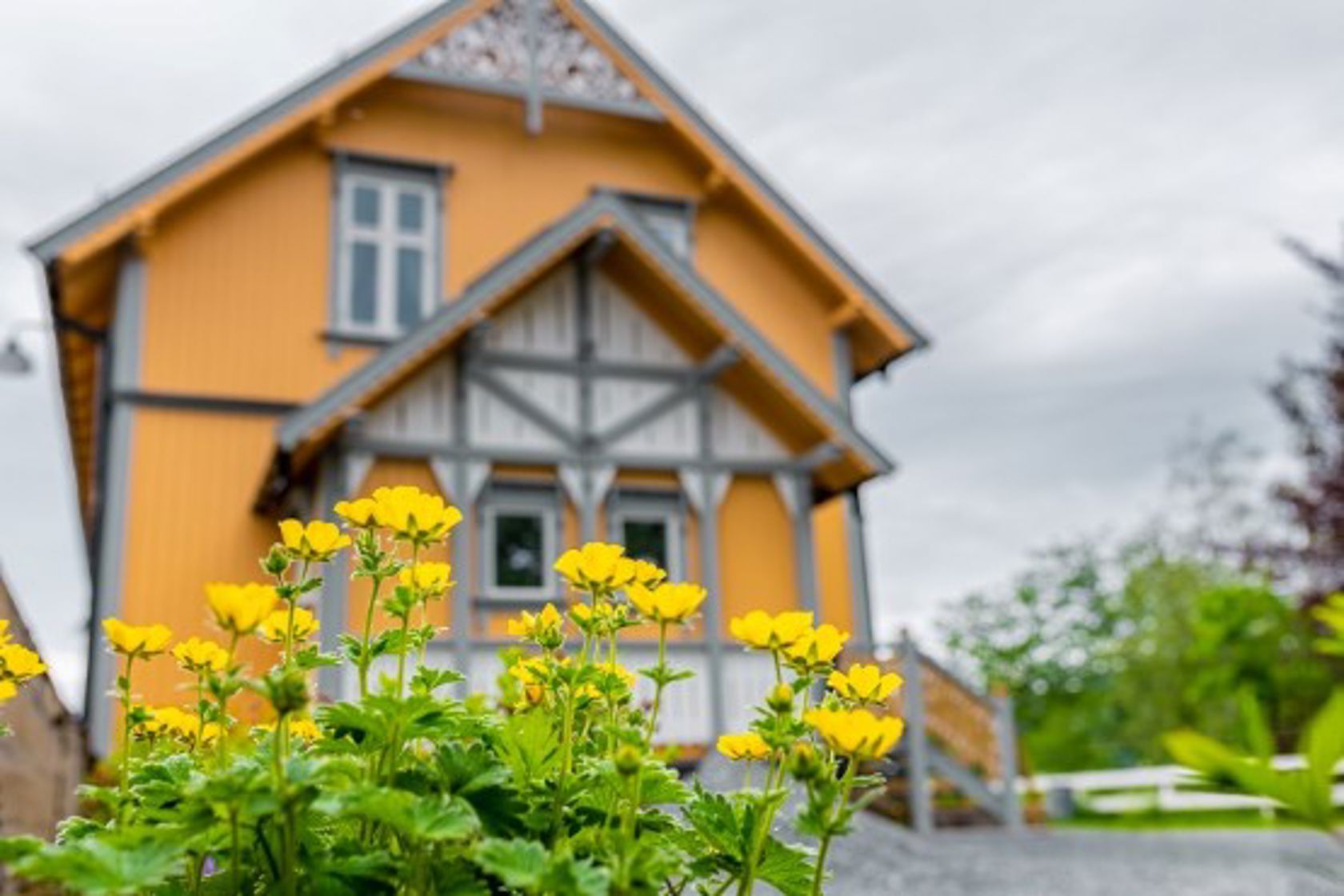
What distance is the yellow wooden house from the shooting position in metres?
11.3

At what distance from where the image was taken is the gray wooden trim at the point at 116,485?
11516 mm

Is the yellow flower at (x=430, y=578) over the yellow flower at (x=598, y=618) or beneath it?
over

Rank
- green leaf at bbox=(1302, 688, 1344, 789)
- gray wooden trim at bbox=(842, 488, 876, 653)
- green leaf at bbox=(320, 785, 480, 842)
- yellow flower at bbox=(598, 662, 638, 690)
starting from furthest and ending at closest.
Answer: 1. gray wooden trim at bbox=(842, 488, 876, 653)
2. yellow flower at bbox=(598, 662, 638, 690)
3. green leaf at bbox=(320, 785, 480, 842)
4. green leaf at bbox=(1302, 688, 1344, 789)

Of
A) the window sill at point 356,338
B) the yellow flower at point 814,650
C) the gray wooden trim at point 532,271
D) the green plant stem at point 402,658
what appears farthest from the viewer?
the window sill at point 356,338

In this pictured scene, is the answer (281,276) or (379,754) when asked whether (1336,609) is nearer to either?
Result: (379,754)

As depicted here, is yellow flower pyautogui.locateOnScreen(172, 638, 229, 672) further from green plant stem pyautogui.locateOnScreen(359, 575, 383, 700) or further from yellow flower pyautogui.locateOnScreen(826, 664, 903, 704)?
yellow flower pyautogui.locateOnScreen(826, 664, 903, 704)

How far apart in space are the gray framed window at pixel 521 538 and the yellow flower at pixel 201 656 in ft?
31.0

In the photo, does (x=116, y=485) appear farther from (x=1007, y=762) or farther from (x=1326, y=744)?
(x=1326, y=744)

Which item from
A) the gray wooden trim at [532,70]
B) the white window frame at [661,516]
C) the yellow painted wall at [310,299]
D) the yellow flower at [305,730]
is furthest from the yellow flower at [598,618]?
the gray wooden trim at [532,70]

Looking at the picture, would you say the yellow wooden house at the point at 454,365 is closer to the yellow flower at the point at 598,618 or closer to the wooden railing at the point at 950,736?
the wooden railing at the point at 950,736

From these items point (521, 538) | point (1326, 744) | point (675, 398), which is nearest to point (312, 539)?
point (1326, 744)

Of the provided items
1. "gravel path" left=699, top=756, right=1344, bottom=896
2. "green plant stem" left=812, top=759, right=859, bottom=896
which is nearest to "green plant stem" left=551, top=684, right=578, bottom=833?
"green plant stem" left=812, top=759, right=859, bottom=896

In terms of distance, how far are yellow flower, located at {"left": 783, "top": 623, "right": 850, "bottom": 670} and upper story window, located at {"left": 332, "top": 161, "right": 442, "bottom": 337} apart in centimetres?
1161

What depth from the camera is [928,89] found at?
22141mm
